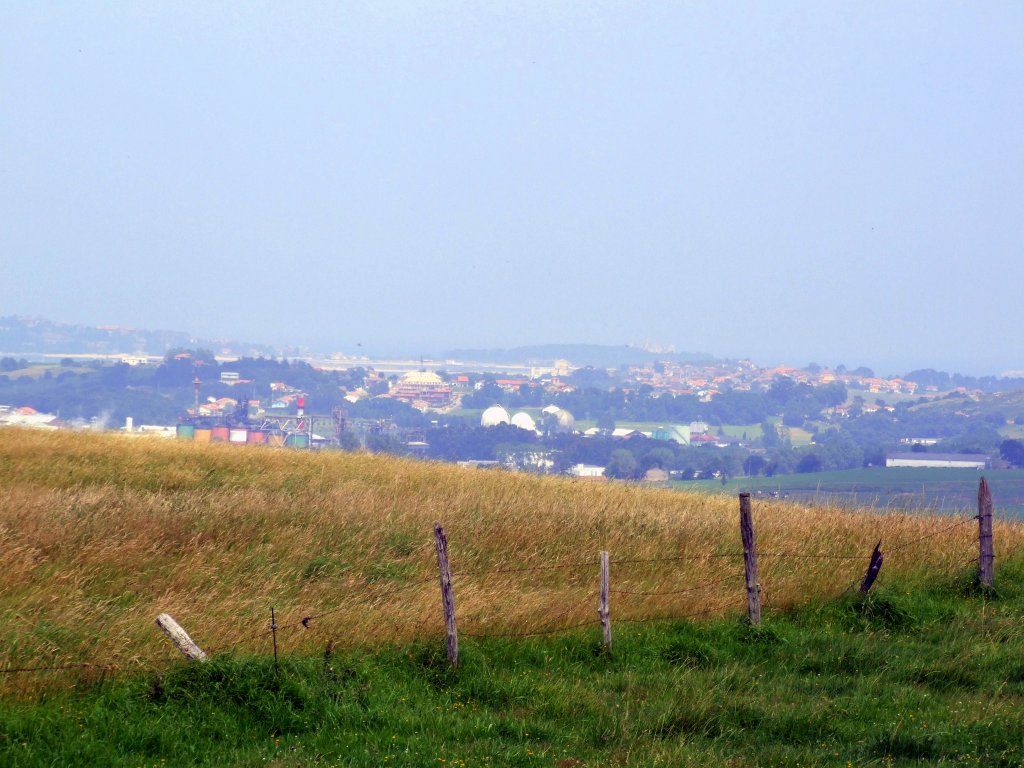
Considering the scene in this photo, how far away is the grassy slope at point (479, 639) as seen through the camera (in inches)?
302

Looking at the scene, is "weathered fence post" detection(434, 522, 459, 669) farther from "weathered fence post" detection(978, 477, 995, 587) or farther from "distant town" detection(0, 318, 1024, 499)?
"distant town" detection(0, 318, 1024, 499)

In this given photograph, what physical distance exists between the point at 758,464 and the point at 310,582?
6681 cm

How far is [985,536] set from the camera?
13156 mm

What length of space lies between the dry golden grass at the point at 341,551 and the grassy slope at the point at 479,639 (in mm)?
56

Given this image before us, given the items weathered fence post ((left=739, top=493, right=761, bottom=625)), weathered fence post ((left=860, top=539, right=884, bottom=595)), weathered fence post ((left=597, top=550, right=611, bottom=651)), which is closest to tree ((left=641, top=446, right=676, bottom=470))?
weathered fence post ((left=860, top=539, right=884, bottom=595))

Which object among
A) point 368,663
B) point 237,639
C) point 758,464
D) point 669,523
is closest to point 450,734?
point 368,663

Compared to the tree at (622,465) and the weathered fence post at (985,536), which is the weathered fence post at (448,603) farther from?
the tree at (622,465)

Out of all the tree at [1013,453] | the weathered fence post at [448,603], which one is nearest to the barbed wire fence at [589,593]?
the weathered fence post at [448,603]

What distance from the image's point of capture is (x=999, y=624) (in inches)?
457

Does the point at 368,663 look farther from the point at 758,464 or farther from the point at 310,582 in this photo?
the point at 758,464

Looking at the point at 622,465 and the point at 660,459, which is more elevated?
the point at 622,465

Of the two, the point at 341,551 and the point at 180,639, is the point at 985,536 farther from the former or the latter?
the point at 180,639

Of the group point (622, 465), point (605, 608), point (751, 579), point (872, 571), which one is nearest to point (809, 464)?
point (622, 465)

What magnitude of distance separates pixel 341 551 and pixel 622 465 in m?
52.4
